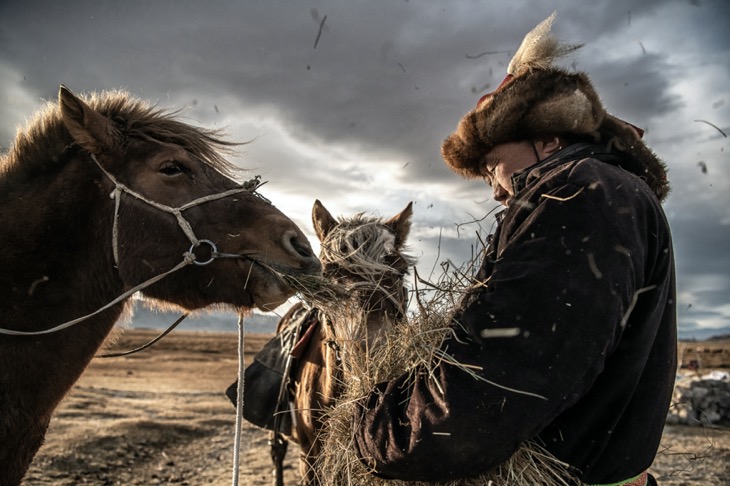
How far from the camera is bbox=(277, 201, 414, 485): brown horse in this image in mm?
3186

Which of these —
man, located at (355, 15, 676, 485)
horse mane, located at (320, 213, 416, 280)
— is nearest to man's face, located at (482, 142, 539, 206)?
man, located at (355, 15, 676, 485)

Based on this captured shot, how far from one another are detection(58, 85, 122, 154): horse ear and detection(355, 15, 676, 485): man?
6.18 ft

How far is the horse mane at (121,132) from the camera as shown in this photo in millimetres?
2459

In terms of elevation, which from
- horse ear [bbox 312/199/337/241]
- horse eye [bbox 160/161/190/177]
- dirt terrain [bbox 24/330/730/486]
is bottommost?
dirt terrain [bbox 24/330/730/486]

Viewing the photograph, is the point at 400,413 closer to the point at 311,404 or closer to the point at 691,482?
the point at 311,404

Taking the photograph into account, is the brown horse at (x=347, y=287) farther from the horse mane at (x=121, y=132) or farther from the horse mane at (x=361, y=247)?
the horse mane at (x=121, y=132)

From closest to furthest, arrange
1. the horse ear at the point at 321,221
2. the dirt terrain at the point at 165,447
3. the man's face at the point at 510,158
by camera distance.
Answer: the man's face at the point at 510,158 < the horse ear at the point at 321,221 < the dirt terrain at the point at 165,447

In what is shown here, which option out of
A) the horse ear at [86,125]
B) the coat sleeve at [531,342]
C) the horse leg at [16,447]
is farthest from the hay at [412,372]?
the horse ear at [86,125]

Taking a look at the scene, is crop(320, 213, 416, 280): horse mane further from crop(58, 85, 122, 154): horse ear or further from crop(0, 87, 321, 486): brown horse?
crop(58, 85, 122, 154): horse ear

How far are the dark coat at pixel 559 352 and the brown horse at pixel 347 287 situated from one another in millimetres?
1232

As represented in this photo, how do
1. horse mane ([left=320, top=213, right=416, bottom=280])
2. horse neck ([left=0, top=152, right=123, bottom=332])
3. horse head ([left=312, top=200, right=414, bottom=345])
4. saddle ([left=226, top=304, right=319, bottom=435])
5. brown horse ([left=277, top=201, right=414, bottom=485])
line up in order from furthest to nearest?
saddle ([left=226, top=304, right=319, bottom=435])
horse mane ([left=320, top=213, right=416, bottom=280])
horse head ([left=312, top=200, right=414, bottom=345])
brown horse ([left=277, top=201, right=414, bottom=485])
horse neck ([left=0, top=152, right=123, bottom=332])

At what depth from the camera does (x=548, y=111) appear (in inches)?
72.2

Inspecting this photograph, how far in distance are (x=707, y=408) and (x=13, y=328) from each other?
15.9 m

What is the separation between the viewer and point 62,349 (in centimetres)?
226
